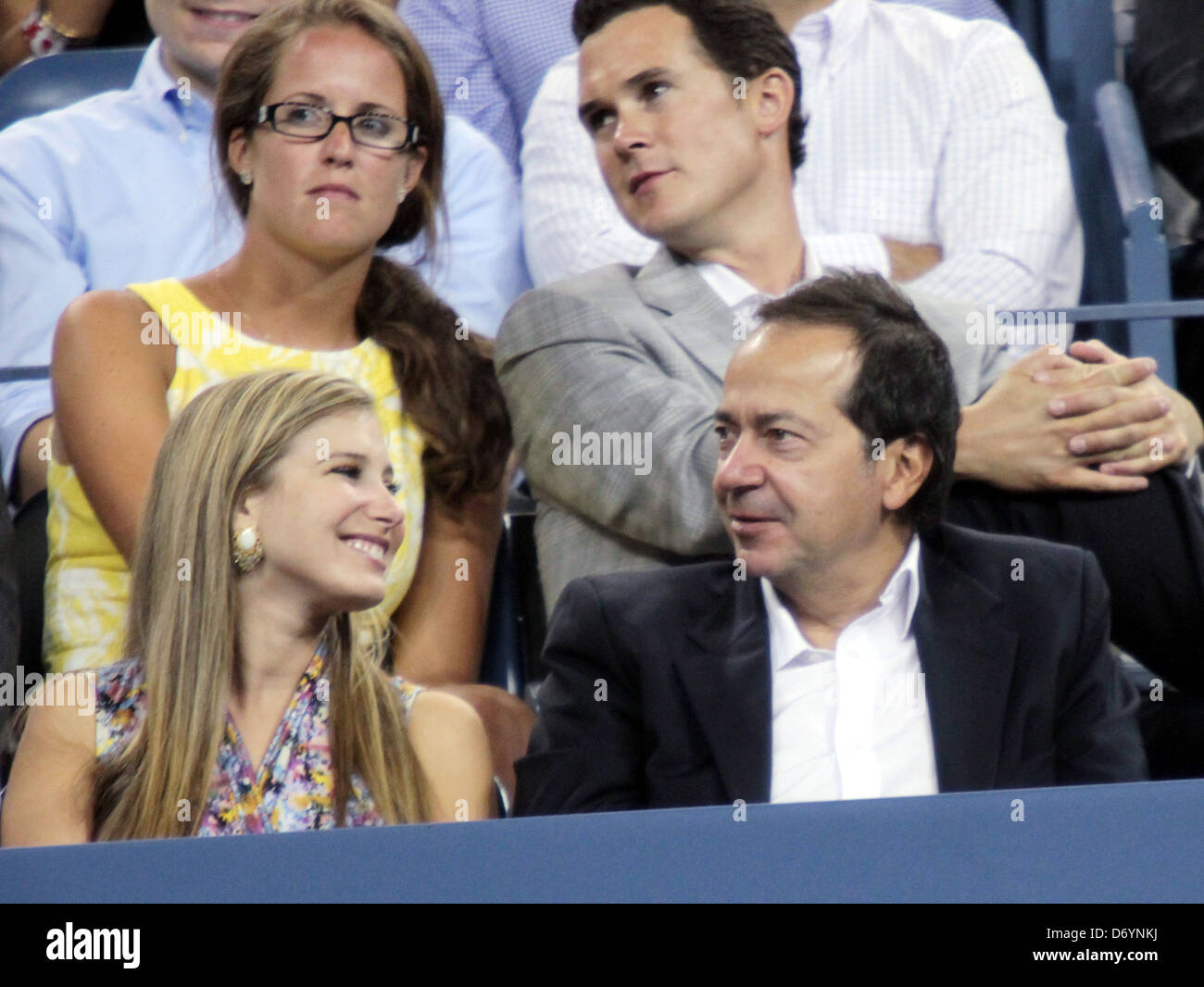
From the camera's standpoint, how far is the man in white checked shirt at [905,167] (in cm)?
165

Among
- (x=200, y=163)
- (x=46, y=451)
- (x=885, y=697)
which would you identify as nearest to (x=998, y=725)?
(x=885, y=697)

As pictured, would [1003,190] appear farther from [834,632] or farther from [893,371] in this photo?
[834,632]

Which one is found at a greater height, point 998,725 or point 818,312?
point 818,312

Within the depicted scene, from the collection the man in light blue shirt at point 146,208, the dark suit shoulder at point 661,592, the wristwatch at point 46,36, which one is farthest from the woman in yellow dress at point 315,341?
the wristwatch at point 46,36

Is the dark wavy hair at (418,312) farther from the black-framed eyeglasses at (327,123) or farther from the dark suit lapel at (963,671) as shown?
the dark suit lapel at (963,671)

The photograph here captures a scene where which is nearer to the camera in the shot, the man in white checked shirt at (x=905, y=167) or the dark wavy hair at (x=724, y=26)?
the dark wavy hair at (x=724, y=26)

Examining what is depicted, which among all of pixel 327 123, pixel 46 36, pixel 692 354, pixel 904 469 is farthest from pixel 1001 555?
pixel 46 36

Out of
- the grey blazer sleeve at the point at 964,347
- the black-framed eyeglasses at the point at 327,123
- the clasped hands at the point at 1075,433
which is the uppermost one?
the black-framed eyeglasses at the point at 327,123

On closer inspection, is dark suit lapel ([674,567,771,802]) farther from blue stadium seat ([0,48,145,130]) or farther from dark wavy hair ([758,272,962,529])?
blue stadium seat ([0,48,145,130])

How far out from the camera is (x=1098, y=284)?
1.87m

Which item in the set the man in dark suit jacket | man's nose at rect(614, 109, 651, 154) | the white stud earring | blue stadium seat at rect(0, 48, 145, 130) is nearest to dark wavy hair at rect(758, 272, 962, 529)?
the man in dark suit jacket

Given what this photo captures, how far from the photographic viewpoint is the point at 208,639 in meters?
1.17
